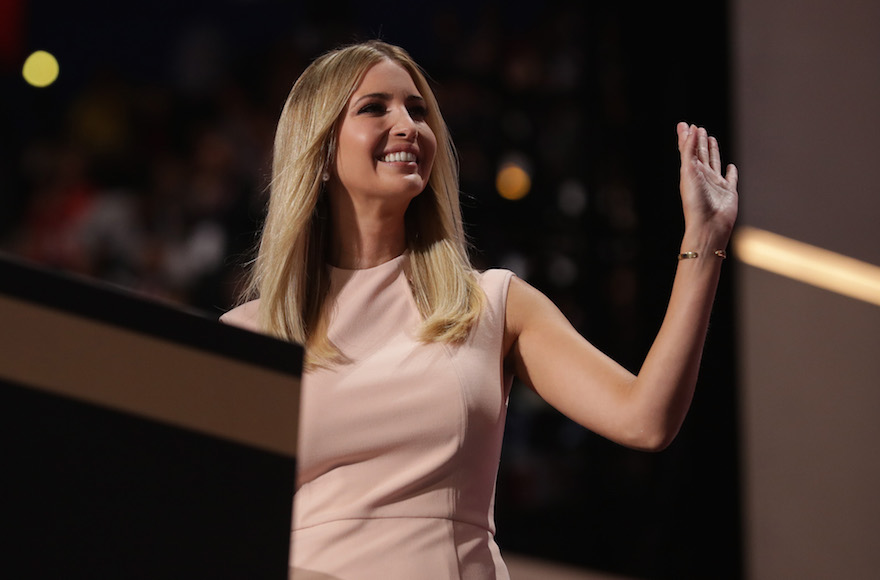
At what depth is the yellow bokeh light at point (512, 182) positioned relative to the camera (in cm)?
390

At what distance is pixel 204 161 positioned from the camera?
4.28 metres

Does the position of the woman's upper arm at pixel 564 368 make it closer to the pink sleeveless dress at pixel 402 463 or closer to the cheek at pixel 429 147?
the pink sleeveless dress at pixel 402 463

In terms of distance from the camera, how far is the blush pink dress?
131 centimetres

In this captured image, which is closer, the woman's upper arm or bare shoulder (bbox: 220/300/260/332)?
the woman's upper arm

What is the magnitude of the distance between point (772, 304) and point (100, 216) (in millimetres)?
2744

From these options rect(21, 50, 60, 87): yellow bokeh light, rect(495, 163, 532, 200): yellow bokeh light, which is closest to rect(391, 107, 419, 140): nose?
rect(495, 163, 532, 200): yellow bokeh light

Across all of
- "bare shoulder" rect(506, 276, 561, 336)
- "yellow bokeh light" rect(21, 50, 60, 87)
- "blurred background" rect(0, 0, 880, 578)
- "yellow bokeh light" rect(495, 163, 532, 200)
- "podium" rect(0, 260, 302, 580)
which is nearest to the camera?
"podium" rect(0, 260, 302, 580)

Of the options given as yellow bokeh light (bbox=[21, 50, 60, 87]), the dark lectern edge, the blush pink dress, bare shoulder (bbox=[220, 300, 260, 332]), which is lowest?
the blush pink dress

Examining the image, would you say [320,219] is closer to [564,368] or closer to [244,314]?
[244,314]

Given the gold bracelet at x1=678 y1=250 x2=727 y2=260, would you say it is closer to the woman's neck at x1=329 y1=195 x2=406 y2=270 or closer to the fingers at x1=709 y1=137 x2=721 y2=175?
the fingers at x1=709 y1=137 x2=721 y2=175

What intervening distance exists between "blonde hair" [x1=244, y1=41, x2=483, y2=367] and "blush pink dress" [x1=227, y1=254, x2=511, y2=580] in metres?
0.11

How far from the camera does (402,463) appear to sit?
136cm

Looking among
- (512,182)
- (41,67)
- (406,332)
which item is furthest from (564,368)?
(41,67)

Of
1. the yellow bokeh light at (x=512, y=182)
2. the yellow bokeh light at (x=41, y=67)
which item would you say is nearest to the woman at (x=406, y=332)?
the yellow bokeh light at (x=512, y=182)
